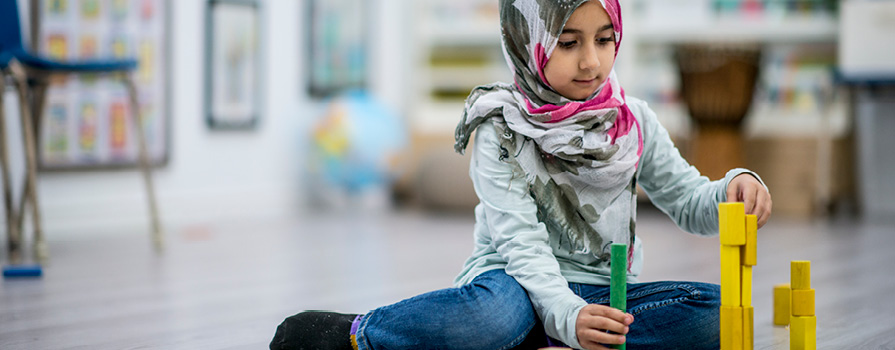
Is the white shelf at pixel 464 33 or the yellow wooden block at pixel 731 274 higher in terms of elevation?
the white shelf at pixel 464 33

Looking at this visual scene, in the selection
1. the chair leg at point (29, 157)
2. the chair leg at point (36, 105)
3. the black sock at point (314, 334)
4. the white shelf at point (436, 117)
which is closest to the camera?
the black sock at point (314, 334)

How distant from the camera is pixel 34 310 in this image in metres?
1.73

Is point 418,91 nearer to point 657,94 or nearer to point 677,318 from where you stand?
point 657,94

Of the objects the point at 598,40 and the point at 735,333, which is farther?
the point at 598,40

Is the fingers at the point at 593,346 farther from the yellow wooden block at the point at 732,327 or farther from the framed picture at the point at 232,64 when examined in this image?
the framed picture at the point at 232,64

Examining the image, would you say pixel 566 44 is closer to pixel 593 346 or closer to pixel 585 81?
pixel 585 81

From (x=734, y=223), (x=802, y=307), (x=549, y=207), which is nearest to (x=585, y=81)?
(x=549, y=207)

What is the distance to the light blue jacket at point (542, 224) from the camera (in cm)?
116

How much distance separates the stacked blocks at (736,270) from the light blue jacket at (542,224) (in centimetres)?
15

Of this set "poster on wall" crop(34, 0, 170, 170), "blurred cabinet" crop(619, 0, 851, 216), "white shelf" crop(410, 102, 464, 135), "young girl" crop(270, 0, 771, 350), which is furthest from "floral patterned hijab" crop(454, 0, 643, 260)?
"white shelf" crop(410, 102, 464, 135)

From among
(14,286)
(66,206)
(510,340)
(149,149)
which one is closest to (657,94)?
(149,149)

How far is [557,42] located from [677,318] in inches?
14.5

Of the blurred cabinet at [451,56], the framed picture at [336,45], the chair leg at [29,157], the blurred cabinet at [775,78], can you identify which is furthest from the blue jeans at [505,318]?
the blurred cabinet at [451,56]

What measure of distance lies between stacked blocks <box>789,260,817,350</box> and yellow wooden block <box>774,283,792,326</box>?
0.88 ft
